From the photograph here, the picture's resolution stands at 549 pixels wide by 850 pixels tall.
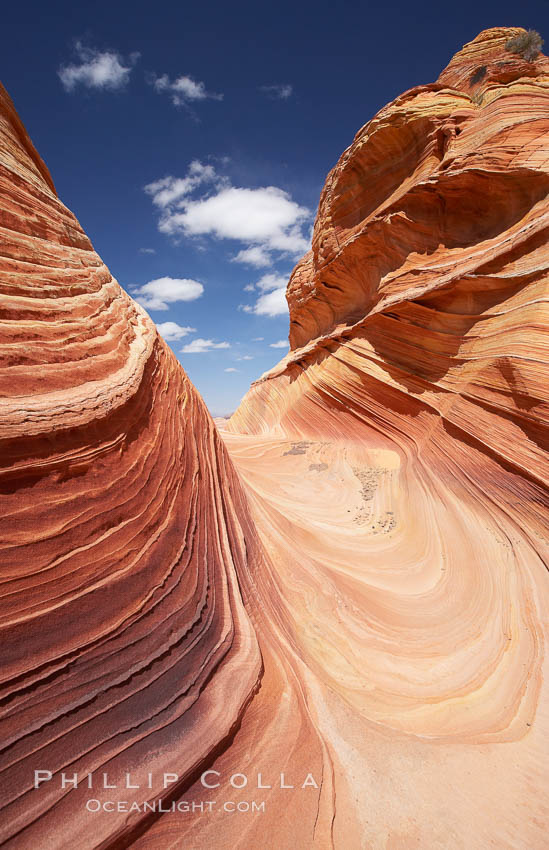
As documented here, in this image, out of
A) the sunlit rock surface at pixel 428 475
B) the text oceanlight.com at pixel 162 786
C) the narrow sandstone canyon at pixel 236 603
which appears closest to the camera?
the text oceanlight.com at pixel 162 786

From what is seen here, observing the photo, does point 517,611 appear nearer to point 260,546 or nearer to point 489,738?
point 489,738

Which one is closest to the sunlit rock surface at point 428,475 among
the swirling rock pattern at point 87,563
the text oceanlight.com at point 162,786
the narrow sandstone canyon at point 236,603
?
the narrow sandstone canyon at point 236,603

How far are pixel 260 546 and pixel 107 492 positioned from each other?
223cm

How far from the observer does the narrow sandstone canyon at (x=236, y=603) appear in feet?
4.95

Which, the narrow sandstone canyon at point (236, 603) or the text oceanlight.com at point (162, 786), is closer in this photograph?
the text oceanlight.com at point (162, 786)

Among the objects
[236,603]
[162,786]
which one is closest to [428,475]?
[236,603]

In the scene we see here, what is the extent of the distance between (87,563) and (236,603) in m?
1.36

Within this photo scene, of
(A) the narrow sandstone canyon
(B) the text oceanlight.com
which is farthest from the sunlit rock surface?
(B) the text oceanlight.com

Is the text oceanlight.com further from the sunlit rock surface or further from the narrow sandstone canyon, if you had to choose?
the sunlit rock surface

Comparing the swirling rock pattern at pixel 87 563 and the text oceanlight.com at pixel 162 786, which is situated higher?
the swirling rock pattern at pixel 87 563

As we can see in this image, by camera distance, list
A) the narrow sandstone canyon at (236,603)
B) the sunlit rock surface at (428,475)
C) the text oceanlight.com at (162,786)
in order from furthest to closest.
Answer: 1. the sunlit rock surface at (428,475)
2. the narrow sandstone canyon at (236,603)
3. the text oceanlight.com at (162,786)

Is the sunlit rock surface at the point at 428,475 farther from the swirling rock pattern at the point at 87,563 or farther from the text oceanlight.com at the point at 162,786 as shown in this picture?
the swirling rock pattern at the point at 87,563

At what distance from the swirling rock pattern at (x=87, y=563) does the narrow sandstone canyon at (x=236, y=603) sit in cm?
1

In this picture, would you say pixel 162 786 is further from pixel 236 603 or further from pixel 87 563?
pixel 236 603
